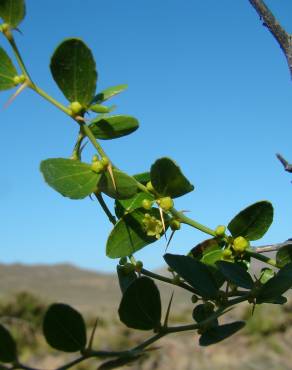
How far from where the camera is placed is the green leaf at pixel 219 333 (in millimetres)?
576

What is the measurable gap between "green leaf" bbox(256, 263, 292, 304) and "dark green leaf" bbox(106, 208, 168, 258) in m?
0.14

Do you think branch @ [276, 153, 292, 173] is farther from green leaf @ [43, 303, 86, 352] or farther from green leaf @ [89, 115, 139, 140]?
green leaf @ [43, 303, 86, 352]

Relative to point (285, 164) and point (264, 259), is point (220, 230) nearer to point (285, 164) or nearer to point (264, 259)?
point (264, 259)

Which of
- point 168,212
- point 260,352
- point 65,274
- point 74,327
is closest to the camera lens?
point 74,327

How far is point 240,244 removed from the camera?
667mm

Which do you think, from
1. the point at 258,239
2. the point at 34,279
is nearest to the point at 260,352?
the point at 258,239

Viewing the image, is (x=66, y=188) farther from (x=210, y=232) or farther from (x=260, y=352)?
(x=260, y=352)

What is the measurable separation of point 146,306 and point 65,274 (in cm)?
1940

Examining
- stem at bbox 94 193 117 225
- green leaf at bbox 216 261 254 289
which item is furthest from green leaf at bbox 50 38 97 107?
green leaf at bbox 216 261 254 289

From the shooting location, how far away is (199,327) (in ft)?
1.89

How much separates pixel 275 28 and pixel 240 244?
0.88ft

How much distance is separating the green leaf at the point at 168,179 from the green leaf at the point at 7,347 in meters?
0.21

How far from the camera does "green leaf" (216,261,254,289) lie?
609 mm

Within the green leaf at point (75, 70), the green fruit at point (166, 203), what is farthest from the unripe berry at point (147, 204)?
the green leaf at point (75, 70)
